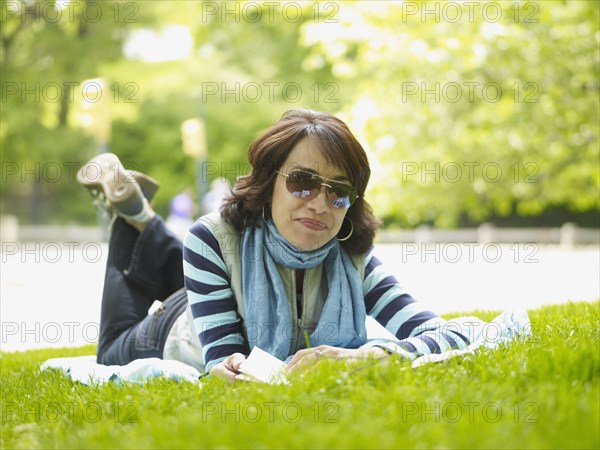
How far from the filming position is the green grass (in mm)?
2209

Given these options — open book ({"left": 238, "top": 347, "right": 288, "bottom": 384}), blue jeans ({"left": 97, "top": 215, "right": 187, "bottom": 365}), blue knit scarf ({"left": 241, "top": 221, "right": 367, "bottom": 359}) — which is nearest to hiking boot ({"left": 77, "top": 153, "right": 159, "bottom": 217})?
blue jeans ({"left": 97, "top": 215, "right": 187, "bottom": 365})

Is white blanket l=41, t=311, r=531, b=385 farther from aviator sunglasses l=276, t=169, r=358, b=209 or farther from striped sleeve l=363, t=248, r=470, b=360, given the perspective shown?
aviator sunglasses l=276, t=169, r=358, b=209

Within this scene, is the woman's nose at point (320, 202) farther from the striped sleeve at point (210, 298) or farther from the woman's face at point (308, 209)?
the striped sleeve at point (210, 298)

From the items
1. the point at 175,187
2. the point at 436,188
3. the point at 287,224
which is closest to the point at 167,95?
the point at 175,187

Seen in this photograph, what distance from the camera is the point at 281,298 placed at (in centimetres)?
392

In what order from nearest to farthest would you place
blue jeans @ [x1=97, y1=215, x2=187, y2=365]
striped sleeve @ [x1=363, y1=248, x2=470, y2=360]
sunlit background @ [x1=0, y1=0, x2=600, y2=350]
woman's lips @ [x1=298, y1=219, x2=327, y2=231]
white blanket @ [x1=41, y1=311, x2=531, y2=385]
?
striped sleeve @ [x1=363, y1=248, x2=470, y2=360]
white blanket @ [x1=41, y1=311, x2=531, y2=385]
woman's lips @ [x1=298, y1=219, x2=327, y2=231]
blue jeans @ [x1=97, y1=215, x2=187, y2=365]
sunlit background @ [x1=0, y1=0, x2=600, y2=350]

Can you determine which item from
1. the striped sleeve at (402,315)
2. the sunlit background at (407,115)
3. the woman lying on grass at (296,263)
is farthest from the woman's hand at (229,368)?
the sunlit background at (407,115)

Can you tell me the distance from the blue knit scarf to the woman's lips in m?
0.13

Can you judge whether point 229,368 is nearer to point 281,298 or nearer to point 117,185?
point 281,298

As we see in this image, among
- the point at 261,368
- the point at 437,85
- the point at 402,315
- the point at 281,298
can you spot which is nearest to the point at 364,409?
the point at 261,368

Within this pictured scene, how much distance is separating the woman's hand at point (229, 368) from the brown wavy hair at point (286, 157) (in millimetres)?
766

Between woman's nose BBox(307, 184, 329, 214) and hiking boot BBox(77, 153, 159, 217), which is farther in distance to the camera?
hiking boot BBox(77, 153, 159, 217)

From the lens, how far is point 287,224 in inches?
154

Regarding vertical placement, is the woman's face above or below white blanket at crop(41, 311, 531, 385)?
above
